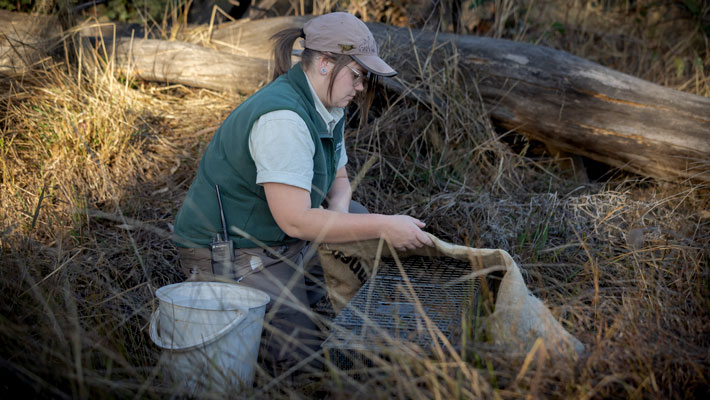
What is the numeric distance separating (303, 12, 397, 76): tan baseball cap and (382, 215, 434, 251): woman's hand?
62 centimetres

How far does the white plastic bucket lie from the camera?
189 centimetres

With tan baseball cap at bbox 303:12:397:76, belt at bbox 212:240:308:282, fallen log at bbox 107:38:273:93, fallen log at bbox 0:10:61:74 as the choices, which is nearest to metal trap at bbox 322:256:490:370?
belt at bbox 212:240:308:282

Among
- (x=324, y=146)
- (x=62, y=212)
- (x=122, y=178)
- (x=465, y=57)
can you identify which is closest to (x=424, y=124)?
(x=465, y=57)

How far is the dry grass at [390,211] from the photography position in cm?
174

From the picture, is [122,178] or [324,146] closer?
[324,146]

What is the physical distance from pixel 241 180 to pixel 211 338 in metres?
0.71

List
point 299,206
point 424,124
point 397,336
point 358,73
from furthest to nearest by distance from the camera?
point 424,124, point 358,73, point 299,206, point 397,336

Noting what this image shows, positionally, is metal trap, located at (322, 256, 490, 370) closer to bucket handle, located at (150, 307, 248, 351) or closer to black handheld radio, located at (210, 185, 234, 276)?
bucket handle, located at (150, 307, 248, 351)

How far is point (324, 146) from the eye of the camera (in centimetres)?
257

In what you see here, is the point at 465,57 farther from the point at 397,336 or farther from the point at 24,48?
the point at 24,48

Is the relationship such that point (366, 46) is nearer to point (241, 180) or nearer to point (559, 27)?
point (241, 180)

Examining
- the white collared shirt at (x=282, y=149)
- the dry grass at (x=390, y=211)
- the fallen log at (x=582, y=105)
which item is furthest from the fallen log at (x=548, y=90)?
the white collared shirt at (x=282, y=149)

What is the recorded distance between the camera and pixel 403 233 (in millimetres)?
2281

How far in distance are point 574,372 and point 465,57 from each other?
3003 millimetres
